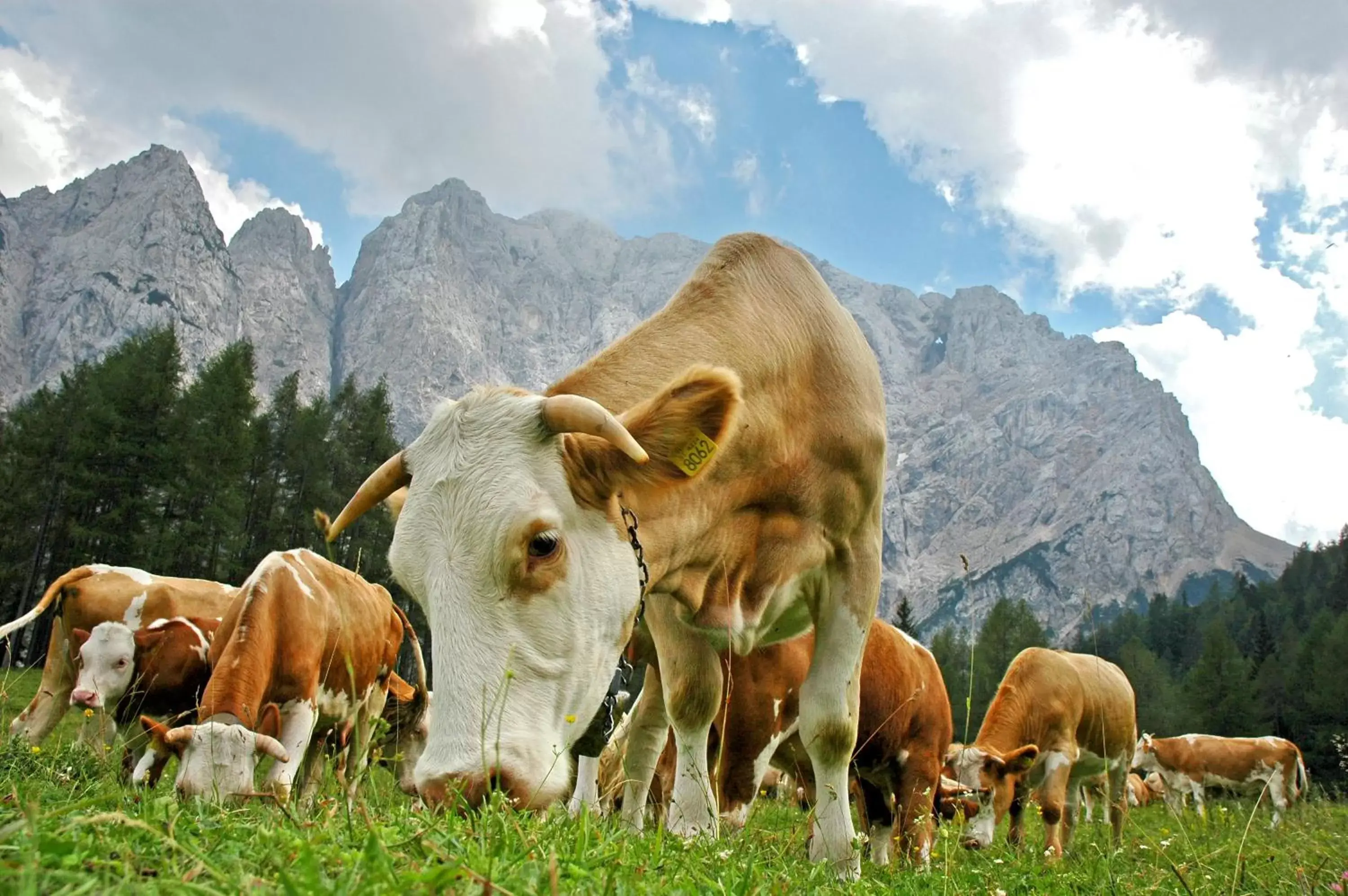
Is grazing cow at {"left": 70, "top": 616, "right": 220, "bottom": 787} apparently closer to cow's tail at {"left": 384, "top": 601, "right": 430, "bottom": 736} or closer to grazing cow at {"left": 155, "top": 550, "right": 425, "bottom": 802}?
grazing cow at {"left": 155, "top": 550, "right": 425, "bottom": 802}

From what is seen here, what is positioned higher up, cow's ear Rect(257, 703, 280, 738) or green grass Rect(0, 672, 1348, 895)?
green grass Rect(0, 672, 1348, 895)

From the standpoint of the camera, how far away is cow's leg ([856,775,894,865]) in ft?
23.1

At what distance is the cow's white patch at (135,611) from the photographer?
9812mm

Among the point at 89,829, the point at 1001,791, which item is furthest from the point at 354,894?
the point at 1001,791

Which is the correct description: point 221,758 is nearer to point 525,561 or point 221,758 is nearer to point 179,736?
point 179,736

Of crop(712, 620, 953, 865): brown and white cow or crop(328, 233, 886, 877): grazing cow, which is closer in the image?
crop(328, 233, 886, 877): grazing cow

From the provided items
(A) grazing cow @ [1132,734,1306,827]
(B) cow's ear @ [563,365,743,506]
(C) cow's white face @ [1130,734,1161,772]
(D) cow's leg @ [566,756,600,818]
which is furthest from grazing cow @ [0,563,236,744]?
(C) cow's white face @ [1130,734,1161,772]

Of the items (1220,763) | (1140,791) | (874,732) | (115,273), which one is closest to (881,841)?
(874,732)

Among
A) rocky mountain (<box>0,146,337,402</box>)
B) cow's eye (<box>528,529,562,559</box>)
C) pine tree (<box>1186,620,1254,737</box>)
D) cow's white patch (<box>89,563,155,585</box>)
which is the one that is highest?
rocky mountain (<box>0,146,337,402</box>)

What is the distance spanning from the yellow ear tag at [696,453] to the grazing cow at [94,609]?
814 centimetres

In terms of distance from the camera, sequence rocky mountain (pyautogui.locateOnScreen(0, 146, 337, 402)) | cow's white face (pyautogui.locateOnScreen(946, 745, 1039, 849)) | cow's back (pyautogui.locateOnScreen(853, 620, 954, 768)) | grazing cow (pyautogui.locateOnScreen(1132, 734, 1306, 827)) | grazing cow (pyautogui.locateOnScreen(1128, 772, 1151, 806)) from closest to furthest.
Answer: cow's back (pyautogui.locateOnScreen(853, 620, 954, 768)), cow's white face (pyautogui.locateOnScreen(946, 745, 1039, 849)), grazing cow (pyautogui.locateOnScreen(1128, 772, 1151, 806)), grazing cow (pyautogui.locateOnScreen(1132, 734, 1306, 827)), rocky mountain (pyautogui.locateOnScreen(0, 146, 337, 402))

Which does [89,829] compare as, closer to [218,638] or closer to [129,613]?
[218,638]

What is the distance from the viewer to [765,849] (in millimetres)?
3672

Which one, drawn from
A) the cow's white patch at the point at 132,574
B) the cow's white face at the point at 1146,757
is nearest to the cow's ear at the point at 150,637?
the cow's white patch at the point at 132,574
